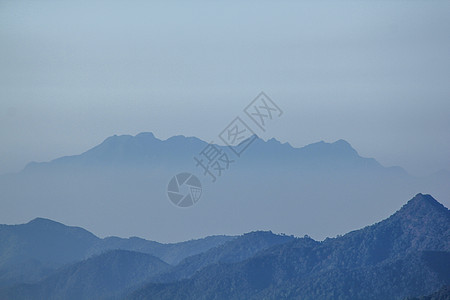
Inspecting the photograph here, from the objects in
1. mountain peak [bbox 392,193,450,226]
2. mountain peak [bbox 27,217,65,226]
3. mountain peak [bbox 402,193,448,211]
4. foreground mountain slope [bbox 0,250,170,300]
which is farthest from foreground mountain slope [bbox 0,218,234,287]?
mountain peak [bbox 402,193,448,211]

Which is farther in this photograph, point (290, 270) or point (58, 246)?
point (58, 246)

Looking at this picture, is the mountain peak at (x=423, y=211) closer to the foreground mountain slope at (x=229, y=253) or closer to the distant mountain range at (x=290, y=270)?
the distant mountain range at (x=290, y=270)

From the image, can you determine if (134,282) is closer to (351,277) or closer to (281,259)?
(281,259)

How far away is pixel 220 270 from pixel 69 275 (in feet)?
52.9

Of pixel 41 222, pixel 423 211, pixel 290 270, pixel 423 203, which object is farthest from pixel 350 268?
pixel 41 222

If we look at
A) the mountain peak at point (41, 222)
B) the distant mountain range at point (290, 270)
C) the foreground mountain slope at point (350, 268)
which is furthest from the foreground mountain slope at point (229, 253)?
the mountain peak at point (41, 222)

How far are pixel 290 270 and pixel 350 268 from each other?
425 cm

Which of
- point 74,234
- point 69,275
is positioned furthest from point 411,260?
point 74,234

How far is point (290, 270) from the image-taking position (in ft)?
184

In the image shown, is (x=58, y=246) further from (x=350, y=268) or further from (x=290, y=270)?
(x=350, y=268)

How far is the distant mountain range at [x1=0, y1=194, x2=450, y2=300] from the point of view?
49125 millimetres

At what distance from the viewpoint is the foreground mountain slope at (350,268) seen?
4881 centimetres

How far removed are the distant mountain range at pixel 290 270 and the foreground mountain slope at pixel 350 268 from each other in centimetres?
6

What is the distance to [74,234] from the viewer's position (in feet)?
283
